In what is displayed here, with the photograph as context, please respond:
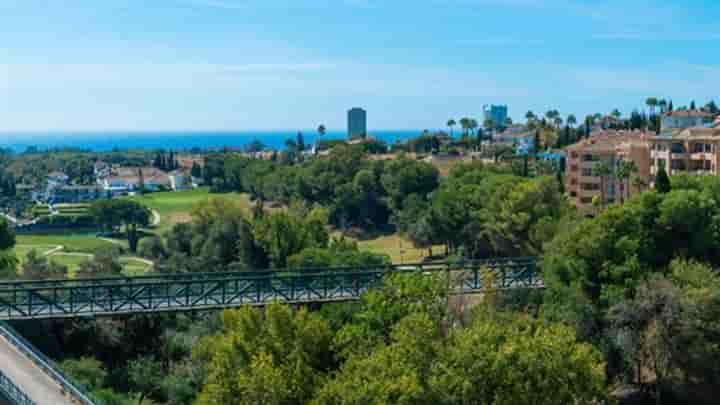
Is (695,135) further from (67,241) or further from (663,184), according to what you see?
(67,241)

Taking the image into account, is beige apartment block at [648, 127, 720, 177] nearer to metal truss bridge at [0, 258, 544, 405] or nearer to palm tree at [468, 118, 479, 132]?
metal truss bridge at [0, 258, 544, 405]

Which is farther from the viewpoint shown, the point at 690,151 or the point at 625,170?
the point at 690,151

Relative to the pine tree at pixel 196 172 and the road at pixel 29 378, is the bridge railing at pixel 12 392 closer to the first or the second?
the road at pixel 29 378

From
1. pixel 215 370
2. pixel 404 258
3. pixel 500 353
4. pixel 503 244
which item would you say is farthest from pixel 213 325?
pixel 404 258

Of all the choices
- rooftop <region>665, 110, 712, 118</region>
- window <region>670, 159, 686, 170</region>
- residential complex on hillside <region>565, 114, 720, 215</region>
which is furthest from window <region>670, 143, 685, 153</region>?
rooftop <region>665, 110, 712, 118</region>

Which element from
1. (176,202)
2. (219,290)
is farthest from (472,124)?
(219,290)

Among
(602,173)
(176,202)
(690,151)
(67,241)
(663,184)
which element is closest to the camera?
(663,184)

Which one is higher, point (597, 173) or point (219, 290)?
point (597, 173)

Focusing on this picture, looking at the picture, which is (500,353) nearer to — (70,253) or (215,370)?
(215,370)
